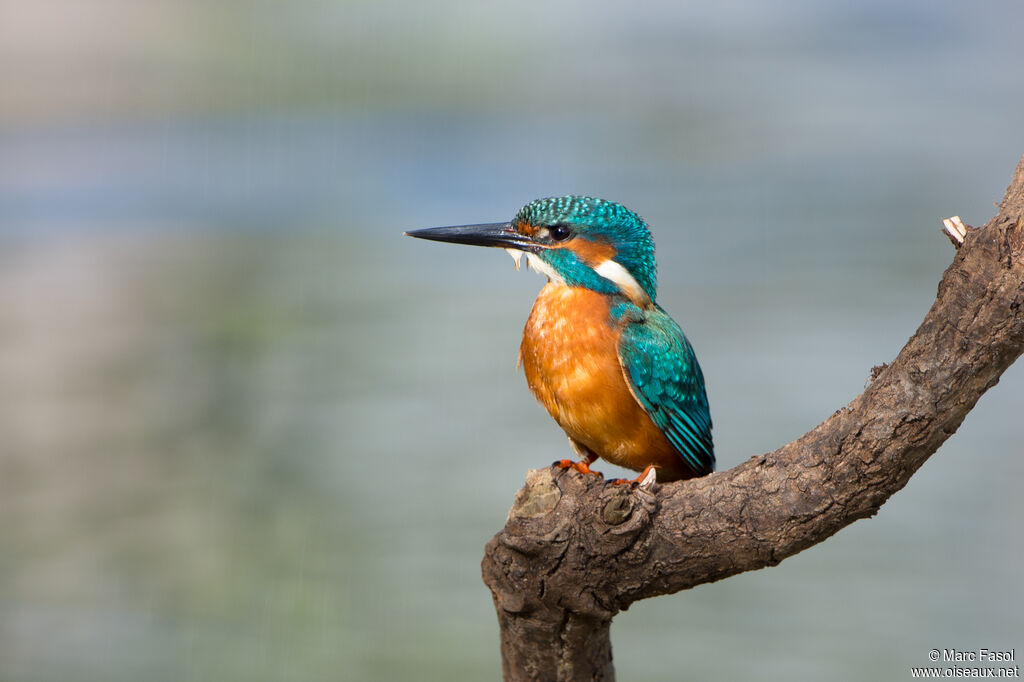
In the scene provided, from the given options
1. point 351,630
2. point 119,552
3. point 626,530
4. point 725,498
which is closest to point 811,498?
point 725,498

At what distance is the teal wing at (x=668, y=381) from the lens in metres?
2.75

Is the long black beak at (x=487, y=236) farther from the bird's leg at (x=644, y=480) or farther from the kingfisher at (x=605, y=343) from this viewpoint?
the bird's leg at (x=644, y=480)

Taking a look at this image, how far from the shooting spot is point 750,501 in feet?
7.08

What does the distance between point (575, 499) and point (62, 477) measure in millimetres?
6064

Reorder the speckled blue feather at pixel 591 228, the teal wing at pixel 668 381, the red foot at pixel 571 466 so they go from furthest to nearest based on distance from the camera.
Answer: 1. the speckled blue feather at pixel 591 228
2. the teal wing at pixel 668 381
3. the red foot at pixel 571 466

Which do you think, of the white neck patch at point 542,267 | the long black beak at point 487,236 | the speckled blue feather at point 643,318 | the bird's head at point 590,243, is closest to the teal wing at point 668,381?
the speckled blue feather at point 643,318

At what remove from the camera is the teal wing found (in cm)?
275

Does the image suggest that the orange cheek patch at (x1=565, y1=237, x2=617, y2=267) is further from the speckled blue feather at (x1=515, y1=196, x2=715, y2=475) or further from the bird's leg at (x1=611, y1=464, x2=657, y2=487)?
the bird's leg at (x1=611, y1=464, x2=657, y2=487)

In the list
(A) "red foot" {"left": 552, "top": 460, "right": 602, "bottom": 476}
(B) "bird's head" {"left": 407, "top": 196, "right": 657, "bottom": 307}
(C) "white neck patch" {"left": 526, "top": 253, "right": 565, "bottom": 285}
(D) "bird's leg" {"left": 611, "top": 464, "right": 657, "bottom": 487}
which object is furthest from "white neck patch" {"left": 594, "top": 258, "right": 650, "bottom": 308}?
(A) "red foot" {"left": 552, "top": 460, "right": 602, "bottom": 476}

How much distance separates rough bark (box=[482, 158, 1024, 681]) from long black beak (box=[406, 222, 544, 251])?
85 cm

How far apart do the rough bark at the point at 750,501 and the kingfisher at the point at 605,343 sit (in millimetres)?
457

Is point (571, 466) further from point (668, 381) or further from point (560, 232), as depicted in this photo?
point (560, 232)

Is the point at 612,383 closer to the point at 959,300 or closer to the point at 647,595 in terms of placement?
the point at 647,595

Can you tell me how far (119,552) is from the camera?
6660 mm
